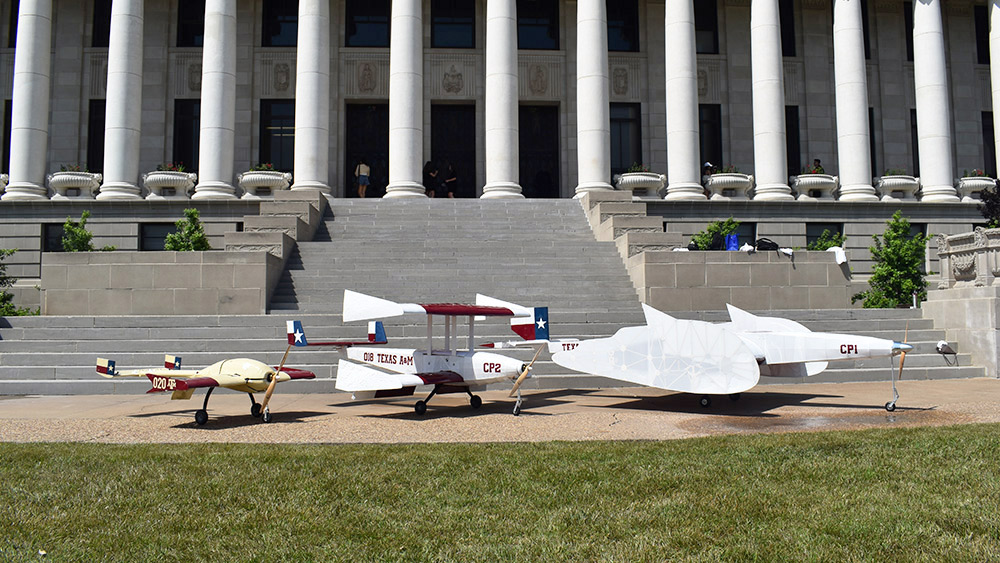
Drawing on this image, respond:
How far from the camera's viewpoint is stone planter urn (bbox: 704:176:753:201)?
107ft

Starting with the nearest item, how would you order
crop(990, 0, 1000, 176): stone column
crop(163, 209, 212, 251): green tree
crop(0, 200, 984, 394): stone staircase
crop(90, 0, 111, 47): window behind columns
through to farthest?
crop(0, 200, 984, 394): stone staircase
crop(163, 209, 212, 251): green tree
crop(990, 0, 1000, 176): stone column
crop(90, 0, 111, 47): window behind columns

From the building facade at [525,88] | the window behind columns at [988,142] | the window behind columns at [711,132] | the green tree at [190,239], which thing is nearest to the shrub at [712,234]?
the building facade at [525,88]

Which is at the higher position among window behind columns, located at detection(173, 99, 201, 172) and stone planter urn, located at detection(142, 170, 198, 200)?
window behind columns, located at detection(173, 99, 201, 172)

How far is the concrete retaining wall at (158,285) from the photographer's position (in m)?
20.2

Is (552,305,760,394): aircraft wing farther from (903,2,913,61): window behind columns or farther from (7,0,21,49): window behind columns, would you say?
(7,0,21,49): window behind columns

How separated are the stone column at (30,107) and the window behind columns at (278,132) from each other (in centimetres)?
929

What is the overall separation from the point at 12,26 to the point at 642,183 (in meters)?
31.3

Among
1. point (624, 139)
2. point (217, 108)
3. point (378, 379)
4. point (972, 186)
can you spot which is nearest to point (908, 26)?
point (972, 186)

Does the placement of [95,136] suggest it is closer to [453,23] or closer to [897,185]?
[453,23]

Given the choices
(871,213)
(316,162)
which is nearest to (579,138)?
(316,162)

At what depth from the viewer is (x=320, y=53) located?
31500mm

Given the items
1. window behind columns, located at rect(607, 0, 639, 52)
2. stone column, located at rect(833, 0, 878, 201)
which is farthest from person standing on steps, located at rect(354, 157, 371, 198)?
stone column, located at rect(833, 0, 878, 201)

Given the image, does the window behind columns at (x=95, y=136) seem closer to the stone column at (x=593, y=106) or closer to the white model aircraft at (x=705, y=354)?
the stone column at (x=593, y=106)

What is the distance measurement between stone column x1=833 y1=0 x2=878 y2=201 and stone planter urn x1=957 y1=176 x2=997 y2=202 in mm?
4640
